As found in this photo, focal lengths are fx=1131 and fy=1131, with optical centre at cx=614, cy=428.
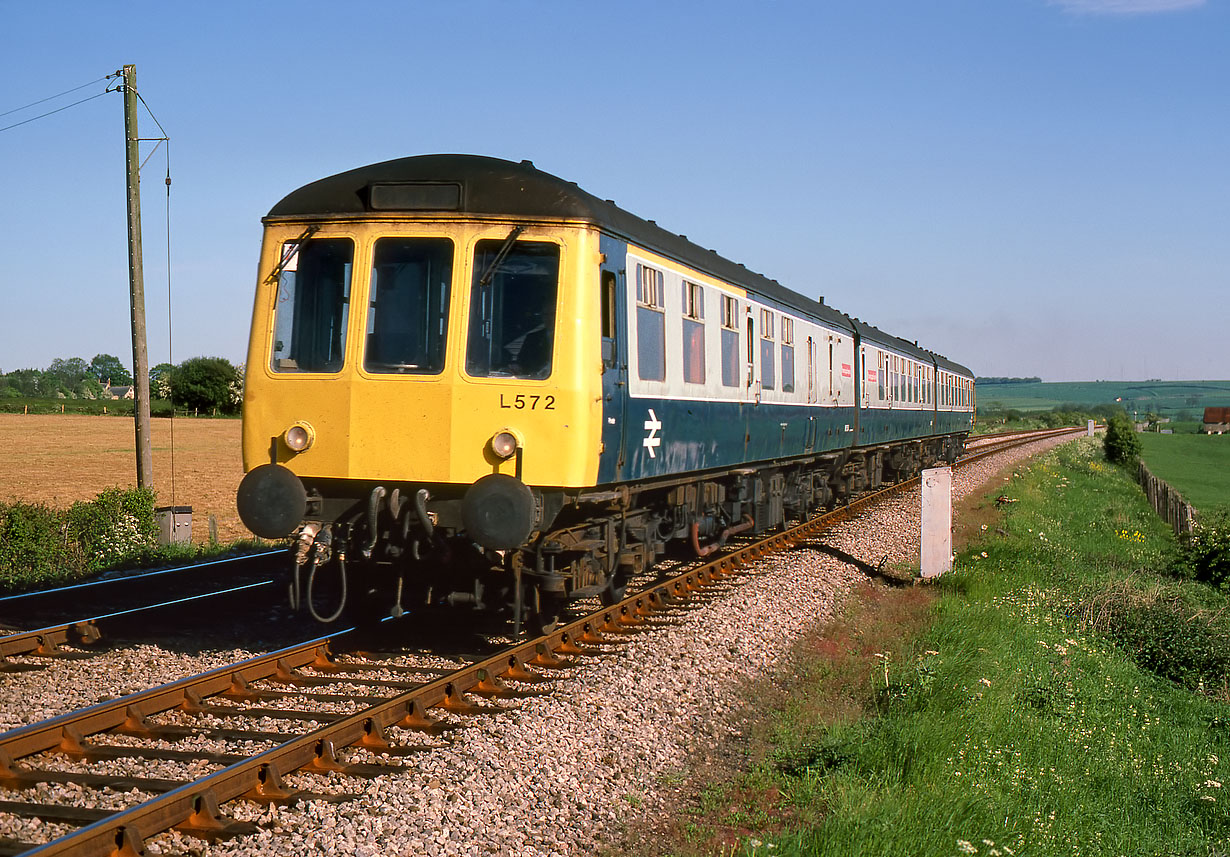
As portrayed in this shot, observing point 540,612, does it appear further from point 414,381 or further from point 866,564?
point 866,564

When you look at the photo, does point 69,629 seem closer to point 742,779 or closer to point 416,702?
point 416,702

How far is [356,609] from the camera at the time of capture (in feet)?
32.8

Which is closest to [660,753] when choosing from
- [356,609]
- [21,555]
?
[356,609]

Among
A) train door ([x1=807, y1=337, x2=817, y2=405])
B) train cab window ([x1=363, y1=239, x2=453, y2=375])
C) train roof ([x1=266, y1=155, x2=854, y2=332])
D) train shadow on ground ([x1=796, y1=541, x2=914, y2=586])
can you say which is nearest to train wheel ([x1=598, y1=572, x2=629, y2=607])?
train cab window ([x1=363, y1=239, x2=453, y2=375])

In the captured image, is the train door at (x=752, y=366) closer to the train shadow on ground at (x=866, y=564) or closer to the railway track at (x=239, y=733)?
the train shadow on ground at (x=866, y=564)

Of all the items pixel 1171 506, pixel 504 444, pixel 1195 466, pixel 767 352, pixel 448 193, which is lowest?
pixel 1195 466

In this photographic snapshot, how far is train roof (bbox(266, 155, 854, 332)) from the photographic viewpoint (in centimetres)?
769

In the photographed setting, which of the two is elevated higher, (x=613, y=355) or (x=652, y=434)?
(x=613, y=355)

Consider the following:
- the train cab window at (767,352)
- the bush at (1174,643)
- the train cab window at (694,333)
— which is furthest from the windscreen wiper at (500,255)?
the bush at (1174,643)

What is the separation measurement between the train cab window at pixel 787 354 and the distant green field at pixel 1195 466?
21479mm

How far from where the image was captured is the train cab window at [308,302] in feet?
26.0

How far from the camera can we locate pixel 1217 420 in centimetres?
12262

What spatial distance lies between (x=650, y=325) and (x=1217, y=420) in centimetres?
13084

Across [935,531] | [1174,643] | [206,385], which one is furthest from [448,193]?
[206,385]
